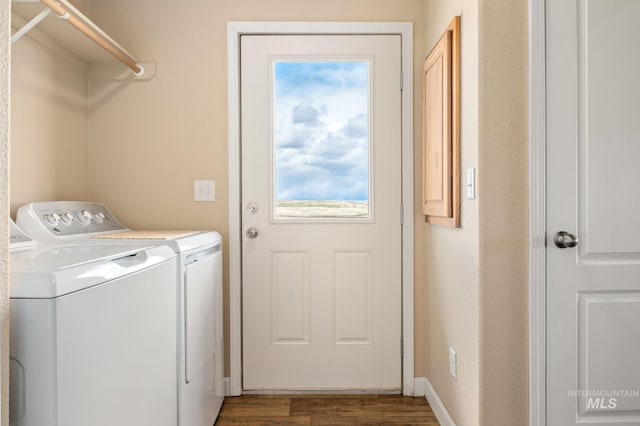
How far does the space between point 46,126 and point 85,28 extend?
53 centimetres

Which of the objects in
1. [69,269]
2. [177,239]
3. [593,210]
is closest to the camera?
[69,269]

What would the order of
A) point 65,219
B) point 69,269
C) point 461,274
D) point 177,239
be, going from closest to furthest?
point 69,269 < point 177,239 < point 461,274 < point 65,219

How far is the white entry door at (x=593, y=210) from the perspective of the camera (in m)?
1.60

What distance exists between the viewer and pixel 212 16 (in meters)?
2.42

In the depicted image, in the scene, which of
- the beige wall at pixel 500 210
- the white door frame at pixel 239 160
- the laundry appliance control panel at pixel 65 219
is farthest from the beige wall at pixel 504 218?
the laundry appliance control panel at pixel 65 219

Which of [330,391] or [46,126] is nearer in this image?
[46,126]

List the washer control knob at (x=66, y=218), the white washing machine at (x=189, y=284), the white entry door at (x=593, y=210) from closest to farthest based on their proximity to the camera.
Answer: the white entry door at (x=593, y=210)
the white washing machine at (x=189, y=284)
the washer control knob at (x=66, y=218)

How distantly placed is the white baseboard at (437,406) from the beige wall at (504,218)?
0.43m

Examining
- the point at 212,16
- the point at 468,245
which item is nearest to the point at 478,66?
the point at 468,245

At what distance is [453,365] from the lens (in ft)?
6.40

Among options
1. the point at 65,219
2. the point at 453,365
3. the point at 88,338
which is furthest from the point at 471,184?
the point at 65,219

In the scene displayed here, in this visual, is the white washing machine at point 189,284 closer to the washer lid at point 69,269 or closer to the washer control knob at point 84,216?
the washer control knob at point 84,216

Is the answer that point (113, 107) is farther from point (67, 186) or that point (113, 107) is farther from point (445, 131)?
point (445, 131)

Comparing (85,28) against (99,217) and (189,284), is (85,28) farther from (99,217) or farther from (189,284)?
(189,284)
